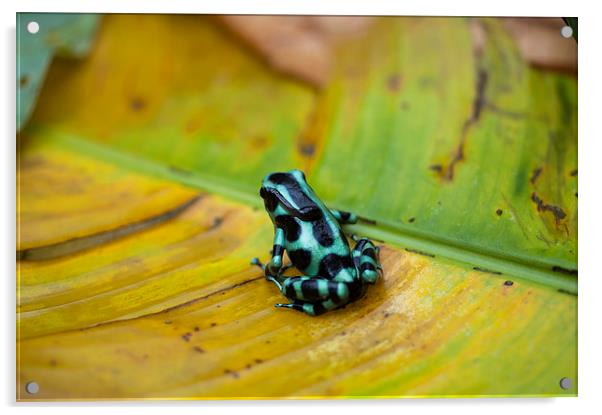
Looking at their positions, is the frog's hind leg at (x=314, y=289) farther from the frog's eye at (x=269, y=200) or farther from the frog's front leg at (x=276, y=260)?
the frog's eye at (x=269, y=200)

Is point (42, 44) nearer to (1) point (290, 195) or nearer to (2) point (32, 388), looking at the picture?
(1) point (290, 195)

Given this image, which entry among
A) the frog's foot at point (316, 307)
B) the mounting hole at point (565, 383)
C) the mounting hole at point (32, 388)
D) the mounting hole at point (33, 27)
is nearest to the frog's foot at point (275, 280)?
the frog's foot at point (316, 307)

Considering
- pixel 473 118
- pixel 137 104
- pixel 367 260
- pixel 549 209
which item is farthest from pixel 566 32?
pixel 137 104

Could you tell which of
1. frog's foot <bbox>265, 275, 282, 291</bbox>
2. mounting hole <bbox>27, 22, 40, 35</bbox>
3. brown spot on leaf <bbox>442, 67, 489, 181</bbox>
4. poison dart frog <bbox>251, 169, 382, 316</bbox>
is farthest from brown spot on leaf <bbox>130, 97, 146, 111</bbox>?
brown spot on leaf <bbox>442, 67, 489, 181</bbox>

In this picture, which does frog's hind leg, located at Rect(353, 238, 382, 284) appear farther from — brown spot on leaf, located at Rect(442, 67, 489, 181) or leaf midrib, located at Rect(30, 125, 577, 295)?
brown spot on leaf, located at Rect(442, 67, 489, 181)

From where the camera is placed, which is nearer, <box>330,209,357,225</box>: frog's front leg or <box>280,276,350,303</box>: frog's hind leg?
<box>280,276,350,303</box>: frog's hind leg
